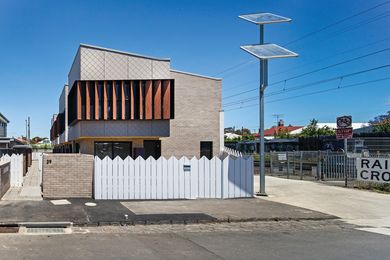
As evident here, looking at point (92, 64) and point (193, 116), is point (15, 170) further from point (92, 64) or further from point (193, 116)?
point (193, 116)

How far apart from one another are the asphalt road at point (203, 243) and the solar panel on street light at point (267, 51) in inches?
348

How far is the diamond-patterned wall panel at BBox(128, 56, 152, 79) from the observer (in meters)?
Answer: 25.9

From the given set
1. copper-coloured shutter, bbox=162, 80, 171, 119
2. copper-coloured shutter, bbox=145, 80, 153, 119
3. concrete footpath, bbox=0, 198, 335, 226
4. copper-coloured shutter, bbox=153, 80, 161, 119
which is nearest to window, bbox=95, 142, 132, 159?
copper-coloured shutter, bbox=145, 80, 153, 119

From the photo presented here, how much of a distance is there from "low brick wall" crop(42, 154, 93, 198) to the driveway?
276 inches

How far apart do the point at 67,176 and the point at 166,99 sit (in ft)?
30.5

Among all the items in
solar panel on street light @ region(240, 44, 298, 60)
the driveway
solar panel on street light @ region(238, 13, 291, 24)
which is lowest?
the driveway

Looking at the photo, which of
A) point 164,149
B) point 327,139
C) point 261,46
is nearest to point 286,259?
point 261,46

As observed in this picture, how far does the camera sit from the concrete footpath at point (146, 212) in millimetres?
11891

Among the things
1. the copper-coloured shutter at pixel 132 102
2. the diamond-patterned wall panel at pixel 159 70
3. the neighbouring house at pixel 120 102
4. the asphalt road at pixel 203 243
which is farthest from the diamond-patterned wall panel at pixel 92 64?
the asphalt road at pixel 203 243

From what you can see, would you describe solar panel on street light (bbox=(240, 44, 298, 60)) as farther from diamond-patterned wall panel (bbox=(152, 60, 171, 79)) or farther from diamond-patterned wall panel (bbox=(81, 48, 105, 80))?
diamond-patterned wall panel (bbox=(81, 48, 105, 80))

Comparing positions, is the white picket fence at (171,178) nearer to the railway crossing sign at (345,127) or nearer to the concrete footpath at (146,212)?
the concrete footpath at (146,212)

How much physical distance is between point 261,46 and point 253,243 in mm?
11662

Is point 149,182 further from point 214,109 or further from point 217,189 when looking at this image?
point 214,109

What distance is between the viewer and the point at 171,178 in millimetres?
16797
